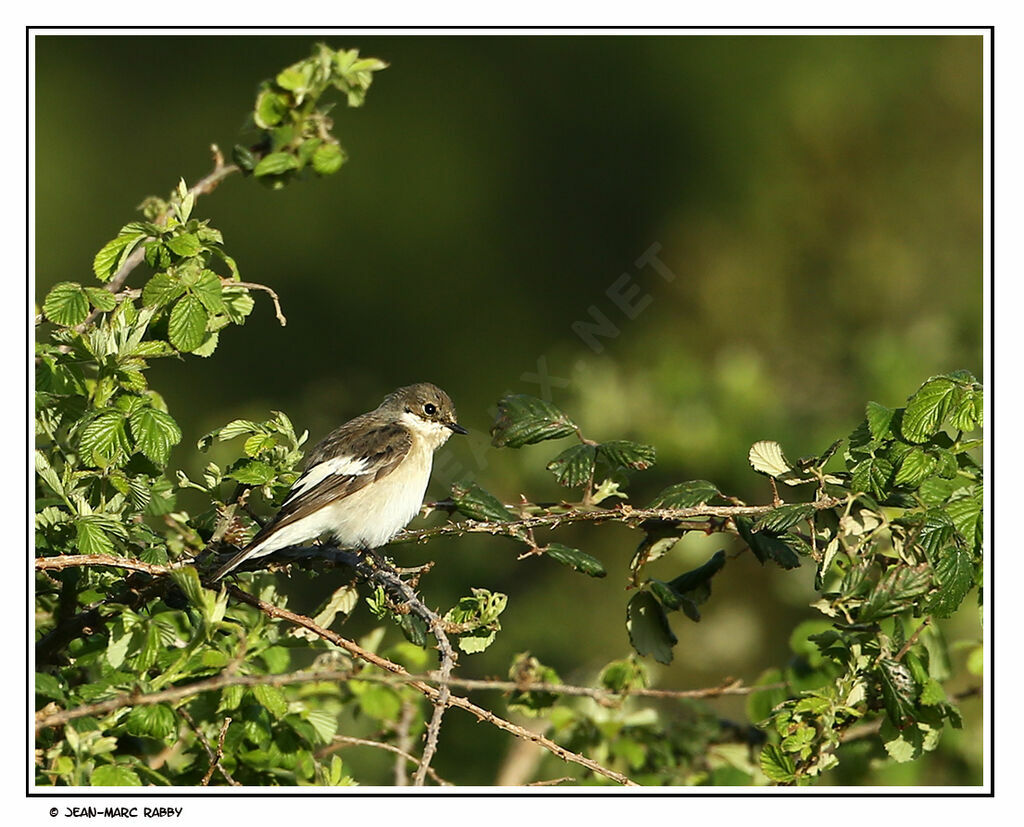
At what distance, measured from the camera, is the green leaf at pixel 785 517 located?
3120 millimetres

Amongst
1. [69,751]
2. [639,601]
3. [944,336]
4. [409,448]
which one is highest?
[944,336]

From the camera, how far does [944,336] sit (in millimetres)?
A: 5727

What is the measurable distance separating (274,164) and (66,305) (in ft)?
2.38

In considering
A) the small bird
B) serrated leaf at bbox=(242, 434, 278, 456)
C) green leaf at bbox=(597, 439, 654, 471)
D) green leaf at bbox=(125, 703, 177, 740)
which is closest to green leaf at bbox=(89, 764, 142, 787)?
green leaf at bbox=(125, 703, 177, 740)

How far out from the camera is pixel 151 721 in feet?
9.41

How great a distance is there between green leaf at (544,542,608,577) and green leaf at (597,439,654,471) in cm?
30

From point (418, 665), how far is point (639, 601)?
850mm

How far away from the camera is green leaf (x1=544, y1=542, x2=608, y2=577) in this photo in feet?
10.8

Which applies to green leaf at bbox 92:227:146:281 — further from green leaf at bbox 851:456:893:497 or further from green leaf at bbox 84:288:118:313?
green leaf at bbox 851:456:893:497

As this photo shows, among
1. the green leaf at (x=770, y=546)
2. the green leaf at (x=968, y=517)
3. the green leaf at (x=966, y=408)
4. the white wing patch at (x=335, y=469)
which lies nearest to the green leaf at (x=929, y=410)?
the green leaf at (x=966, y=408)

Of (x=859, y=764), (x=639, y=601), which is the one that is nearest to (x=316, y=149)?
(x=639, y=601)

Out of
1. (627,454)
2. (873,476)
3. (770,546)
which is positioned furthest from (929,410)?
(627,454)

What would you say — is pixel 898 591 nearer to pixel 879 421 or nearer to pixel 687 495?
pixel 879 421

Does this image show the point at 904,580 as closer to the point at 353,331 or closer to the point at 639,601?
the point at 639,601
